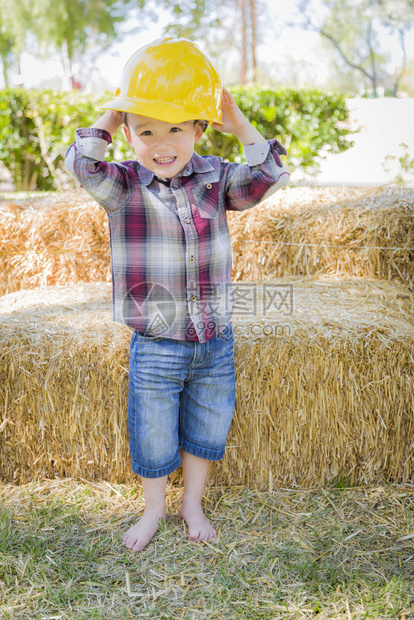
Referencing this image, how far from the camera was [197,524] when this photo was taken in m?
1.87

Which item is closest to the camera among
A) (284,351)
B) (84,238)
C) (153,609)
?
(153,609)

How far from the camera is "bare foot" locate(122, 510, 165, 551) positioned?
70.4 inches

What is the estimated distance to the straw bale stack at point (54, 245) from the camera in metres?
3.19

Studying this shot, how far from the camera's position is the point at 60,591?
1.57 metres

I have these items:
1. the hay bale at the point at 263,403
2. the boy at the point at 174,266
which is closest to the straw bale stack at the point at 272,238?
the hay bale at the point at 263,403

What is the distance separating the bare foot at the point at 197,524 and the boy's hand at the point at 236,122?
53.1 inches

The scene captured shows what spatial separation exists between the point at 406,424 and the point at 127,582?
4.10 ft

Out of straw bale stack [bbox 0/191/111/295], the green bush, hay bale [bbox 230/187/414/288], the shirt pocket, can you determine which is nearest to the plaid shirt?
the shirt pocket

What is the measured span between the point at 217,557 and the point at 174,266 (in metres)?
1.01

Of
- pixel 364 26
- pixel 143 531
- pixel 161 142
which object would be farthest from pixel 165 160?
pixel 364 26

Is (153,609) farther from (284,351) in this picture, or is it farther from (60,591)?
(284,351)

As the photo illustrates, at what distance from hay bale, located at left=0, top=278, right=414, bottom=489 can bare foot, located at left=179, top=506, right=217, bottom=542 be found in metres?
0.23

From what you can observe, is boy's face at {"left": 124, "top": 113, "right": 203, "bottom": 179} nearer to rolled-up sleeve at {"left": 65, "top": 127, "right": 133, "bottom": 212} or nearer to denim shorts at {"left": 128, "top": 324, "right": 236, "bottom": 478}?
rolled-up sleeve at {"left": 65, "top": 127, "right": 133, "bottom": 212}

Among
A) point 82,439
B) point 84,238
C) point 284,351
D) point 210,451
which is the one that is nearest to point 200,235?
point 284,351
